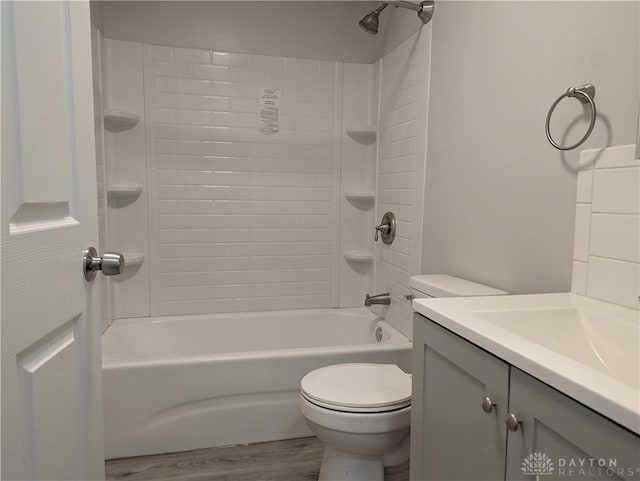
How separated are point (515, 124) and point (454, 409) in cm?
103

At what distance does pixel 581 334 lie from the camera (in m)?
1.08

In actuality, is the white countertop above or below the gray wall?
below

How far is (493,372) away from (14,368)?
0.80 m

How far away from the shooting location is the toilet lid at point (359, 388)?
5.19 feet

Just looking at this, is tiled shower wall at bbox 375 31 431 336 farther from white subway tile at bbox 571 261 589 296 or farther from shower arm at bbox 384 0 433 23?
white subway tile at bbox 571 261 589 296

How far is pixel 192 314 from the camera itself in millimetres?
2787

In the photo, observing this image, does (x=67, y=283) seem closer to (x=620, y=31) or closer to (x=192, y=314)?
(x=620, y=31)

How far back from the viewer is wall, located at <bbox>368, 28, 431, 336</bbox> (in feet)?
7.39

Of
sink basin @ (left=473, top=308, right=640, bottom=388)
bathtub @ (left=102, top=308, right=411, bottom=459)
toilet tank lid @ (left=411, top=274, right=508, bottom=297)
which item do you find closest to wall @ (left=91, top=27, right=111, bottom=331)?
bathtub @ (left=102, top=308, right=411, bottom=459)

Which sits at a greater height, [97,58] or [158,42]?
[158,42]

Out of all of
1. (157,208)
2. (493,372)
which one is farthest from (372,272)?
(493,372)

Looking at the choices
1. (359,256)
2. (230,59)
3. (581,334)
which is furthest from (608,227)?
(230,59)

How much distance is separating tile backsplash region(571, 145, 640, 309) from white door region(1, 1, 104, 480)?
1249 millimetres

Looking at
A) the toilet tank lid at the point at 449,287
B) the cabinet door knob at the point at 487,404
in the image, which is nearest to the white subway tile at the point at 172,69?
the toilet tank lid at the point at 449,287
